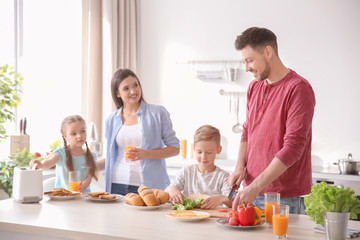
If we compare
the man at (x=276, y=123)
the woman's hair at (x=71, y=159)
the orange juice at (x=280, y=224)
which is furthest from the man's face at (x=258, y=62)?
the woman's hair at (x=71, y=159)

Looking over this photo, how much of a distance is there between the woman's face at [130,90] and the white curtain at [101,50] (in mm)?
1673

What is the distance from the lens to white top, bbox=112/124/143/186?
9.21 ft

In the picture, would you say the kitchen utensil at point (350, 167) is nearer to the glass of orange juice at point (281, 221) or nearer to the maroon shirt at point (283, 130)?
the maroon shirt at point (283, 130)

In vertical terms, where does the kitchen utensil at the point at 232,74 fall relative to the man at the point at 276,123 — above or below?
above

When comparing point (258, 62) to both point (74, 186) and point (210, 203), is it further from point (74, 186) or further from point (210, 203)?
point (74, 186)

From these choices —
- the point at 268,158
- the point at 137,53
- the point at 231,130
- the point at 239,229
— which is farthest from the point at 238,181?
the point at 137,53

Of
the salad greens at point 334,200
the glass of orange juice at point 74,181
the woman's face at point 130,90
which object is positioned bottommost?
the glass of orange juice at point 74,181

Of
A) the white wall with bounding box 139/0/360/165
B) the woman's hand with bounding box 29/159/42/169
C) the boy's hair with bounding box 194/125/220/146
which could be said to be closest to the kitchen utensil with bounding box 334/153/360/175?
the white wall with bounding box 139/0/360/165

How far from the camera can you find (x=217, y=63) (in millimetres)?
4730

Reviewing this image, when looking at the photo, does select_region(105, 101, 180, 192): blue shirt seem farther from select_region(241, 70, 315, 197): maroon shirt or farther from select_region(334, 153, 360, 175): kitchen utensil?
select_region(334, 153, 360, 175): kitchen utensil

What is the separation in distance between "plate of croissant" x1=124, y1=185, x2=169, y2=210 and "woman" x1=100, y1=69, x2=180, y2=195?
568 millimetres

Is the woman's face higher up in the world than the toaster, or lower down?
higher up

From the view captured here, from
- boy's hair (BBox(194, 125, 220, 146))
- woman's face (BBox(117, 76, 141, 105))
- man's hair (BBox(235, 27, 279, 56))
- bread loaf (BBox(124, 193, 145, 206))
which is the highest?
man's hair (BBox(235, 27, 279, 56))

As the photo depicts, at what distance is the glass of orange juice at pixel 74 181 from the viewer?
2404mm
